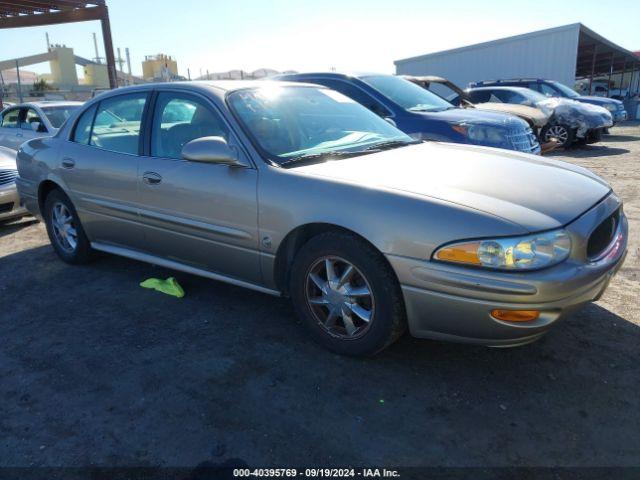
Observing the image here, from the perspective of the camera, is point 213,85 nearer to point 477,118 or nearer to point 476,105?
point 477,118

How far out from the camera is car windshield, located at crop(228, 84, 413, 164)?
328cm

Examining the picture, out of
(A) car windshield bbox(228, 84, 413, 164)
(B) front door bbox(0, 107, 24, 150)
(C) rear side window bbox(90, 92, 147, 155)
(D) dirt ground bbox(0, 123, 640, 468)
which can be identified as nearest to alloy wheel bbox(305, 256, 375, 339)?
(D) dirt ground bbox(0, 123, 640, 468)

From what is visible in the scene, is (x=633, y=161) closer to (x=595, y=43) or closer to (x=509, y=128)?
(x=509, y=128)

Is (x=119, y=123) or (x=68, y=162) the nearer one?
(x=119, y=123)

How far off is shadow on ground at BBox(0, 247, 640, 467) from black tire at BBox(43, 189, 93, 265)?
3.43ft

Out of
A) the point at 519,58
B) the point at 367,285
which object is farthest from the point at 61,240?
the point at 519,58

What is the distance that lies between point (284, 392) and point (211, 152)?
1.46 m

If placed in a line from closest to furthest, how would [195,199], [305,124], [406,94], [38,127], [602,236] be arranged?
[602,236]
[195,199]
[305,124]
[406,94]
[38,127]

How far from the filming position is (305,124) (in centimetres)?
353

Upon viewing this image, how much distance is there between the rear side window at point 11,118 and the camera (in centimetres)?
951

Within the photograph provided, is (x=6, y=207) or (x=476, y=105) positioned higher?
(x=476, y=105)

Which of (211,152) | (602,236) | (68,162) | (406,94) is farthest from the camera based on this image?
(406,94)

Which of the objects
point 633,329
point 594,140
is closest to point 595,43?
point 594,140

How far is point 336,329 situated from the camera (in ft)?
9.79
